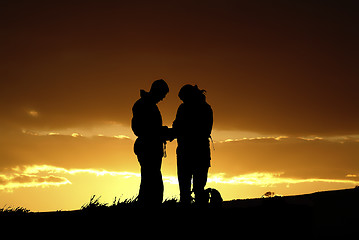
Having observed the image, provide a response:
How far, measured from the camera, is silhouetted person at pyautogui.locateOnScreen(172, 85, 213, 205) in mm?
12617

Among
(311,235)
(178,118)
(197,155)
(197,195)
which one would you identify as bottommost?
(311,235)

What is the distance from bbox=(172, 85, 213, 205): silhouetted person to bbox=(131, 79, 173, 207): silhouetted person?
4.13ft

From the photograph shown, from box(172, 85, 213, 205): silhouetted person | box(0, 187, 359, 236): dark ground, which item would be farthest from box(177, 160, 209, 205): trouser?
box(0, 187, 359, 236): dark ground

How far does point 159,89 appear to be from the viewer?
11.0 meters

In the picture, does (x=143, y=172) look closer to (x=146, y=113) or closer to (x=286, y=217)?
(x=146, y=113)

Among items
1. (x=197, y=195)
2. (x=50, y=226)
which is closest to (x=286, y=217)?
(x=197, y=195)

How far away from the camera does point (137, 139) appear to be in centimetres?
1144

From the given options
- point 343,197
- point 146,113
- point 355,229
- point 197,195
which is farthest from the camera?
point 343,197

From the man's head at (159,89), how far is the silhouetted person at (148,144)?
3 cm

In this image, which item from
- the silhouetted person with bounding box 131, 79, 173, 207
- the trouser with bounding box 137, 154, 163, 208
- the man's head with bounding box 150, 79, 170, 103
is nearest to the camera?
the man's head with bounding box 150, 79, 170, 103

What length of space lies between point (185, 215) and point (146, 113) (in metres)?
2.48

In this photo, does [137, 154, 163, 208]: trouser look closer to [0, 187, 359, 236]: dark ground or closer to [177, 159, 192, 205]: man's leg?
[0, 187, 359, 236]: dark ground

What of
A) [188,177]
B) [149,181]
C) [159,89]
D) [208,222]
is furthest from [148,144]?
[208,222]

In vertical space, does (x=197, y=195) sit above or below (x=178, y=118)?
below
